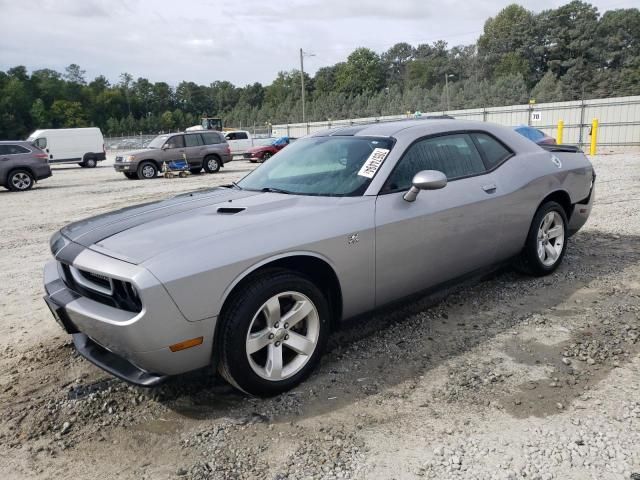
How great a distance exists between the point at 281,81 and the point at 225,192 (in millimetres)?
115068

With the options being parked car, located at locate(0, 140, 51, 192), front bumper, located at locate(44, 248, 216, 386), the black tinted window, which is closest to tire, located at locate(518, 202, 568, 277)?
front bumper, located at locate(44, 248, 216, 386)

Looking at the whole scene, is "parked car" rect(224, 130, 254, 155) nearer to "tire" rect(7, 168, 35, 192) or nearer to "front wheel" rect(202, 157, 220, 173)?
"front wheel" rect(202, 157, 220, 173)

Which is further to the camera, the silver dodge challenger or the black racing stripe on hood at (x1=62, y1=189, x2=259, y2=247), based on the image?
the black racing stripe on hood at (x1=62, y1=189, x2=259, y2=247)

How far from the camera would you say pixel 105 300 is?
107 inches

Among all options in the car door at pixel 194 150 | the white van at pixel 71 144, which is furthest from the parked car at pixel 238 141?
the car door at pixel 194 150

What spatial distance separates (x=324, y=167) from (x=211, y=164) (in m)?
17.3

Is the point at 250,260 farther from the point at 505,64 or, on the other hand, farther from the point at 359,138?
the point at 505,64

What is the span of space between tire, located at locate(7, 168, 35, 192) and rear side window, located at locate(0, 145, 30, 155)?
1.86ft

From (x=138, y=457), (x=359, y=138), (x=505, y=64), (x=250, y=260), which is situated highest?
(x=505, y=64)

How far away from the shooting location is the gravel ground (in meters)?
2.42

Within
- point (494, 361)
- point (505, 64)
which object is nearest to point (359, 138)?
point (494, 361)

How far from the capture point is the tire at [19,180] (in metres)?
16.1

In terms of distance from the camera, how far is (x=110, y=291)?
2668 mm

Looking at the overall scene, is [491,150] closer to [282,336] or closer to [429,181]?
[429,181]
